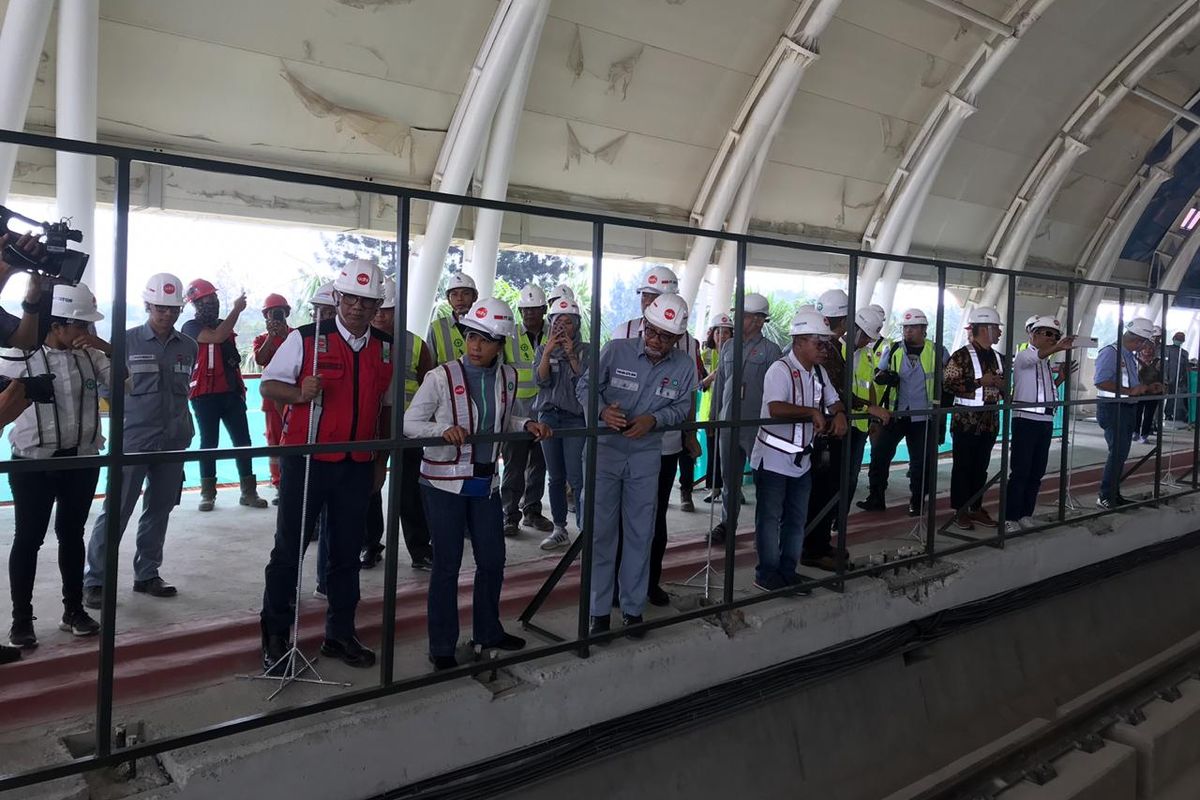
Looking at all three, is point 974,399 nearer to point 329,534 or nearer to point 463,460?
point 463,460

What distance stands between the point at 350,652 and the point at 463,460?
41.5 inches

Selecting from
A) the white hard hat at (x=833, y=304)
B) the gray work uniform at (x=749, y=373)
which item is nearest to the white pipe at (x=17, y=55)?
the gray work uniform at (x=749, y=373)

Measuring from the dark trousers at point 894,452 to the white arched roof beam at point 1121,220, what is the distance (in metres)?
13.6

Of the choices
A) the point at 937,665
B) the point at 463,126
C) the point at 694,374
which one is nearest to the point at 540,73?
the point at 463,126

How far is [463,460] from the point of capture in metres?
3.86

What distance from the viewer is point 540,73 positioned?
10516mm

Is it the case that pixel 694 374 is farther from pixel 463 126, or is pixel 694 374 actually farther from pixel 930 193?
pixel 930 193

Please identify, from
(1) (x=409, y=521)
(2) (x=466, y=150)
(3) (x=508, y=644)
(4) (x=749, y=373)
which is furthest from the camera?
(2) (x=466, y=150)

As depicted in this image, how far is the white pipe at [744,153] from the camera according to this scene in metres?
11.9

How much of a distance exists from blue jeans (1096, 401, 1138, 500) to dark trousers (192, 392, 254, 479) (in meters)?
7.23

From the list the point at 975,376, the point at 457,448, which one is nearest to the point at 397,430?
the point at 457,448

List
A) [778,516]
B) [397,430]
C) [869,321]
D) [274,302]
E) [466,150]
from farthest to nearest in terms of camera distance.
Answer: [466,150]
[869,321]
[274,302]
[778,516]
[397,430]

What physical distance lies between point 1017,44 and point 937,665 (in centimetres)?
1256

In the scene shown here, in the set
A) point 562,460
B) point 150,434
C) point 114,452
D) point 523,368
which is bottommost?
point 562,460
